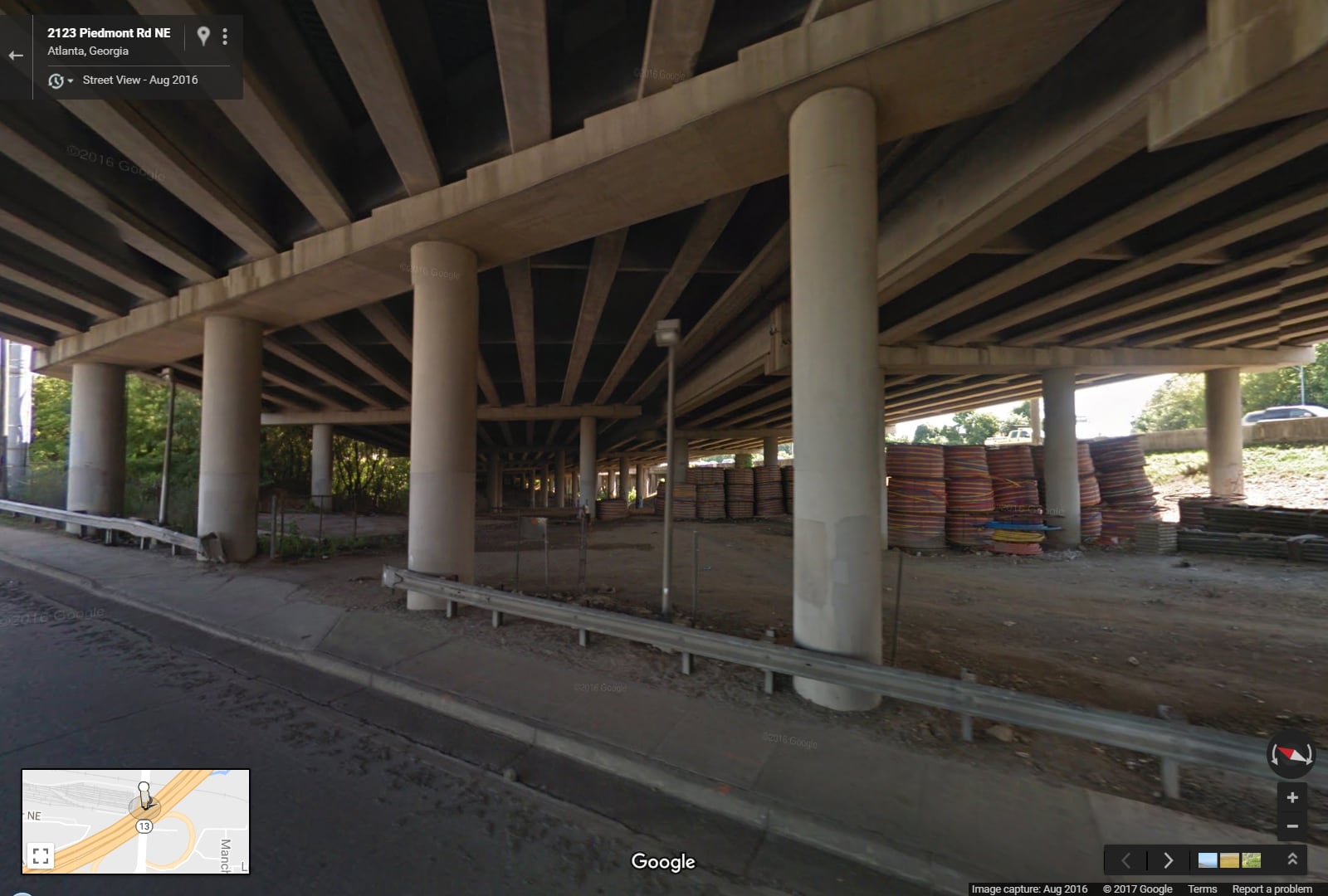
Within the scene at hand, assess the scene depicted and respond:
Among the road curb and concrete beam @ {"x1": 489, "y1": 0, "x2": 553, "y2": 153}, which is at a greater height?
concrete beam @ {"x1": 489, "y1": 0, "x2": 553, "y2": 153}

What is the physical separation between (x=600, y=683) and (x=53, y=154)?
960cm

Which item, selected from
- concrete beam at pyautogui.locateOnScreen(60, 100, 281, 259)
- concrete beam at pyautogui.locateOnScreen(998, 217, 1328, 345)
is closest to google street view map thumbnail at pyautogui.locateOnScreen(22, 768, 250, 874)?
concrete beam at pyautogui.locateOnScreen(60, 100, 281, 259)

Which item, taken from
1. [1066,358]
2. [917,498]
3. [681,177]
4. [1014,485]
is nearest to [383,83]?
[681,177]

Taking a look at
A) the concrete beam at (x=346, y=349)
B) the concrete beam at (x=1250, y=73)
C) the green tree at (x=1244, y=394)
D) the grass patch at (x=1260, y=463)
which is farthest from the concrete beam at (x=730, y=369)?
the green tree at (x=1244, y=394)

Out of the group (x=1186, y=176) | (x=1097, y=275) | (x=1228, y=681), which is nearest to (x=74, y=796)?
(x=1228, y=681)

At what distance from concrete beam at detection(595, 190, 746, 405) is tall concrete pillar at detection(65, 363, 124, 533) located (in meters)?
14.8

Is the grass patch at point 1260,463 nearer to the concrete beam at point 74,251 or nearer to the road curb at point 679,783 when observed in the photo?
the road curb at point 679,783

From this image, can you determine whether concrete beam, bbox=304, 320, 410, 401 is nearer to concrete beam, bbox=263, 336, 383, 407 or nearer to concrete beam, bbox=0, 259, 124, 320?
concrete beam, bbox=263, 336, 383, 407

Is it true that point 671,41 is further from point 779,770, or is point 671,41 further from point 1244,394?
point 1244,394

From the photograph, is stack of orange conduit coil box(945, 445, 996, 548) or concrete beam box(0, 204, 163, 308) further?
stack of orange conduit coil box(945, 445, 996, 548)

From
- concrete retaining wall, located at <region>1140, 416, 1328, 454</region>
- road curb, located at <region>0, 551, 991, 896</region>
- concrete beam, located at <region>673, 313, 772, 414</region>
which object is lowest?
road curb, located at <region>0, 551, 991, 896</region>

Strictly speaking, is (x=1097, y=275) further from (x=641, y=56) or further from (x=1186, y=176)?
(x=641, y=56)

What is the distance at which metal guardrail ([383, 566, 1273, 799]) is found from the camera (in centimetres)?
272

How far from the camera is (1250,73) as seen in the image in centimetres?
400
